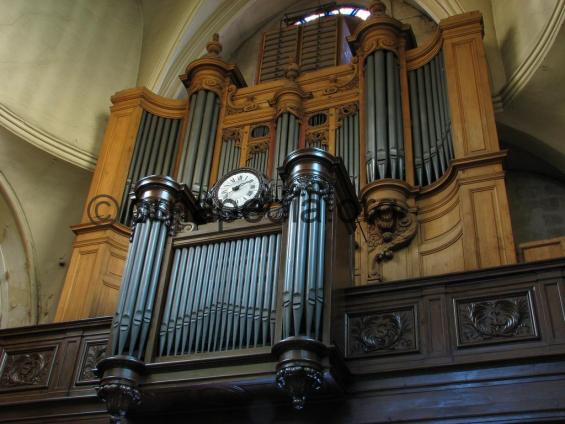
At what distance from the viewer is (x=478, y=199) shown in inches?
304

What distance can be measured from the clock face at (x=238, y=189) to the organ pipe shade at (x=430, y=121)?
6.24 feet

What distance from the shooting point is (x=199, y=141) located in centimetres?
988

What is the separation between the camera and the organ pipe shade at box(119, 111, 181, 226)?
9.73 meters

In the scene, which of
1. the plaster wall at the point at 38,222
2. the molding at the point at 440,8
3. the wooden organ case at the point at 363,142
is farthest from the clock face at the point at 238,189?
the molding at the point at 440,8

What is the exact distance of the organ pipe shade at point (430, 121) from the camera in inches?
332

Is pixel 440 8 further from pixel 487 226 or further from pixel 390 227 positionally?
pixel 487 226

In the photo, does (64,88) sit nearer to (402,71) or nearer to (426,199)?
(402,71)

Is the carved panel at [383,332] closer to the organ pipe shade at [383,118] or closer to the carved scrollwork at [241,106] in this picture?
the organ pipe shade at [383,118]

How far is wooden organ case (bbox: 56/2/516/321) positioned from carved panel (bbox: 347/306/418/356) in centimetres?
65

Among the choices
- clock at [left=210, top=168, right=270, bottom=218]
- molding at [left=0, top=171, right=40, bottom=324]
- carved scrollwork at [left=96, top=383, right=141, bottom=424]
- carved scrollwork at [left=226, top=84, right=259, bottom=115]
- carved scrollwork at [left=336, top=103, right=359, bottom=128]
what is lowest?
carved scrollwork at [left=96, top=383, right=141, bottom=424]

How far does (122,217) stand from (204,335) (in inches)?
134

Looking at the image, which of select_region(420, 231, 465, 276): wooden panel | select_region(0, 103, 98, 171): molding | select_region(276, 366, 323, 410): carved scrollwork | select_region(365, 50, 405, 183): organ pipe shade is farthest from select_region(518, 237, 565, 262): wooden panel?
select_region(0, 103, 98, 171): molding

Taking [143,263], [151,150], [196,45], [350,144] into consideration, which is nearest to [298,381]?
[143,263]

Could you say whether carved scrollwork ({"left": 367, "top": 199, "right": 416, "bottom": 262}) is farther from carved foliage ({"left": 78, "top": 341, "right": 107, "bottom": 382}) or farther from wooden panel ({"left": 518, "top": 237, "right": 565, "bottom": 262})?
carved foliage ({"left": 78, "top": 341, "right": 107, "bottom": 382})
